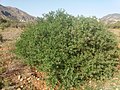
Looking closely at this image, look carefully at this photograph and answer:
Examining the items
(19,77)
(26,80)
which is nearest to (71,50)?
(26,80)

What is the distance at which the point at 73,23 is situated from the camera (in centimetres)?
854

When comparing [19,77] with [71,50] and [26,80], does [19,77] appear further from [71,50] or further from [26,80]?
[71,50]

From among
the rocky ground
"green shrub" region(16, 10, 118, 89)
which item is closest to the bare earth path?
the rocky ground

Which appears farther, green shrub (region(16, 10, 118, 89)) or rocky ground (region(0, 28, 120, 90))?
green shrub (region(16, 10, 118, 89))

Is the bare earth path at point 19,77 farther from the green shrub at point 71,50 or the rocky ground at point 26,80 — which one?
the green shrub at point 71,50

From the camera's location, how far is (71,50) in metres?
7.78

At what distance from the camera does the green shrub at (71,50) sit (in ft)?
24.6

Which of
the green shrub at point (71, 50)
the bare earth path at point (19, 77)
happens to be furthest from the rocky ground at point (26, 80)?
the green shrub at point (71, 50)

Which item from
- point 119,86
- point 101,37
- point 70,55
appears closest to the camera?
point 119,86

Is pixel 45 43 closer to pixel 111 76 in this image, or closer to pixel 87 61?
pixel 87 61

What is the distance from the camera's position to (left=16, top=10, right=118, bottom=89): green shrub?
7496 millimetres

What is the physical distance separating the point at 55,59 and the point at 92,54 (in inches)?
51.5

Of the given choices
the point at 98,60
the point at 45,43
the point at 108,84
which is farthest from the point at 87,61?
the point at 45,43

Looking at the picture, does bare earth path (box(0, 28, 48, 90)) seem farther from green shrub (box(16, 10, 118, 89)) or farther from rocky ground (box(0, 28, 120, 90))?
green shrub (box(16, 10, 118, 89))
